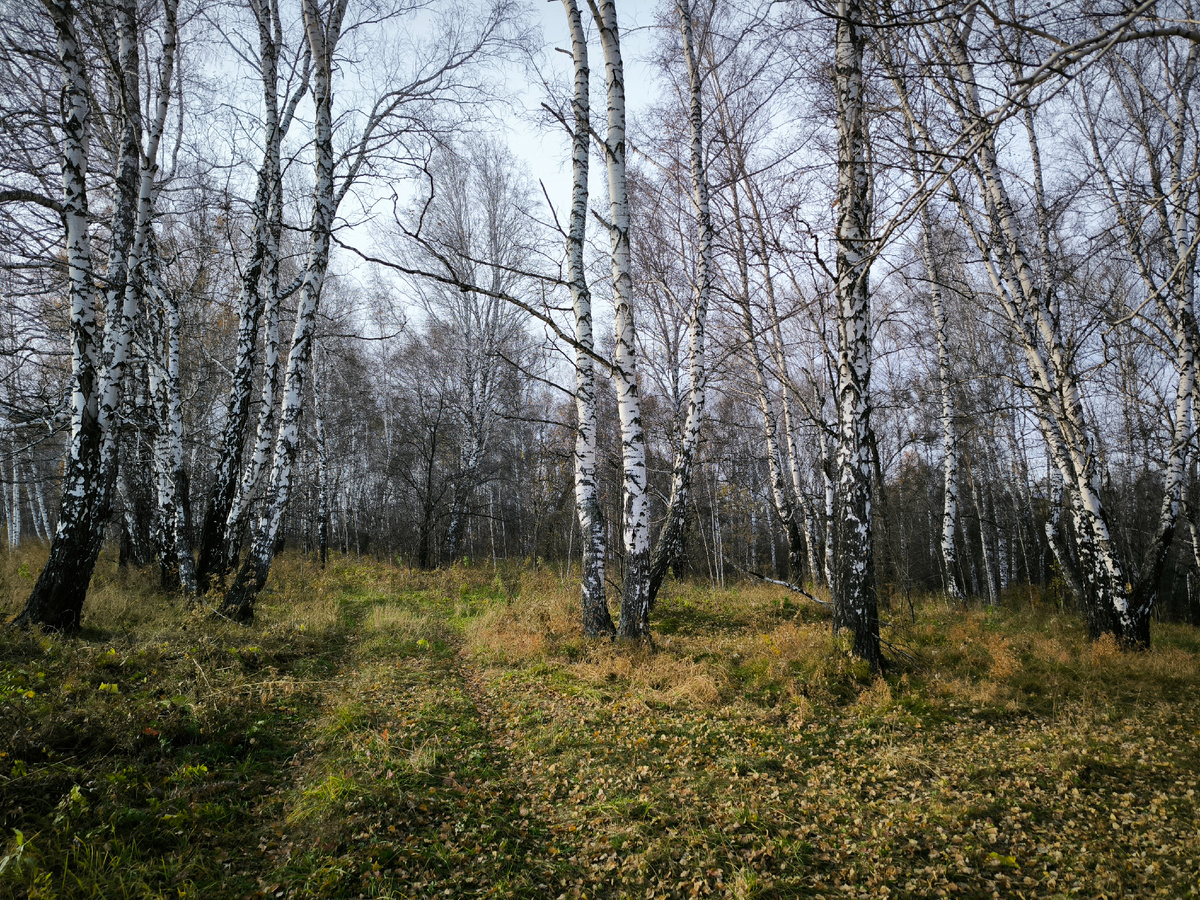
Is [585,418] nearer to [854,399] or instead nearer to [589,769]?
[854,399]

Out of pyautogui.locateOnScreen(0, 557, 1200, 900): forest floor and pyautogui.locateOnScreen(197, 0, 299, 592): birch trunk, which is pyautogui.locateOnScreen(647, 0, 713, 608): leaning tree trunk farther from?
pyautogui.locateOnScreen(197, 0, 299, 592): birch trunk

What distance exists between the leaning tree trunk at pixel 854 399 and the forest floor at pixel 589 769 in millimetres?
505

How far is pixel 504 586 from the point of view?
37.1 ft

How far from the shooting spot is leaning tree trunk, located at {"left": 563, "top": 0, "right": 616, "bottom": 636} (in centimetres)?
643

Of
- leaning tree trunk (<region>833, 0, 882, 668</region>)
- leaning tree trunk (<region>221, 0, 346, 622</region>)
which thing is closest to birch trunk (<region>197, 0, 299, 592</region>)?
leaning tree trunk (<region>221, 0, 346, 622</region>)

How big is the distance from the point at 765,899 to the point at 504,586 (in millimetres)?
9288

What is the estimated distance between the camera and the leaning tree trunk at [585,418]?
6434mm

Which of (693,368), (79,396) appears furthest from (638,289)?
(79,396)

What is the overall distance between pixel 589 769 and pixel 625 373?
4090 millimetres

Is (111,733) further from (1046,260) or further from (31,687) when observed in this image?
(1046,260)

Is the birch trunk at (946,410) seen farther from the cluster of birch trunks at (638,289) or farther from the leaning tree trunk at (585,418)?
the leaning tree trunk at (585,418)

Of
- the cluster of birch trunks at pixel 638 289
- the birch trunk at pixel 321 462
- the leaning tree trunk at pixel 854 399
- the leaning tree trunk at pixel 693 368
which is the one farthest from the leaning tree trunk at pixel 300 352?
the birch trunk at pixel 321 462

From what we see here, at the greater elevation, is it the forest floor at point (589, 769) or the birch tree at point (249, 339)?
the birch tree at point (249, 339)

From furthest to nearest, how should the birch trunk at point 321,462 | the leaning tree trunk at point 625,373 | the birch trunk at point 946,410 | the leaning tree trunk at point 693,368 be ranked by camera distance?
the birch trunk at point 321,462, the birch trunk at point 946,410, the leaning tree trunk at point 693,368, the leaning tree trunk at point 625,373
